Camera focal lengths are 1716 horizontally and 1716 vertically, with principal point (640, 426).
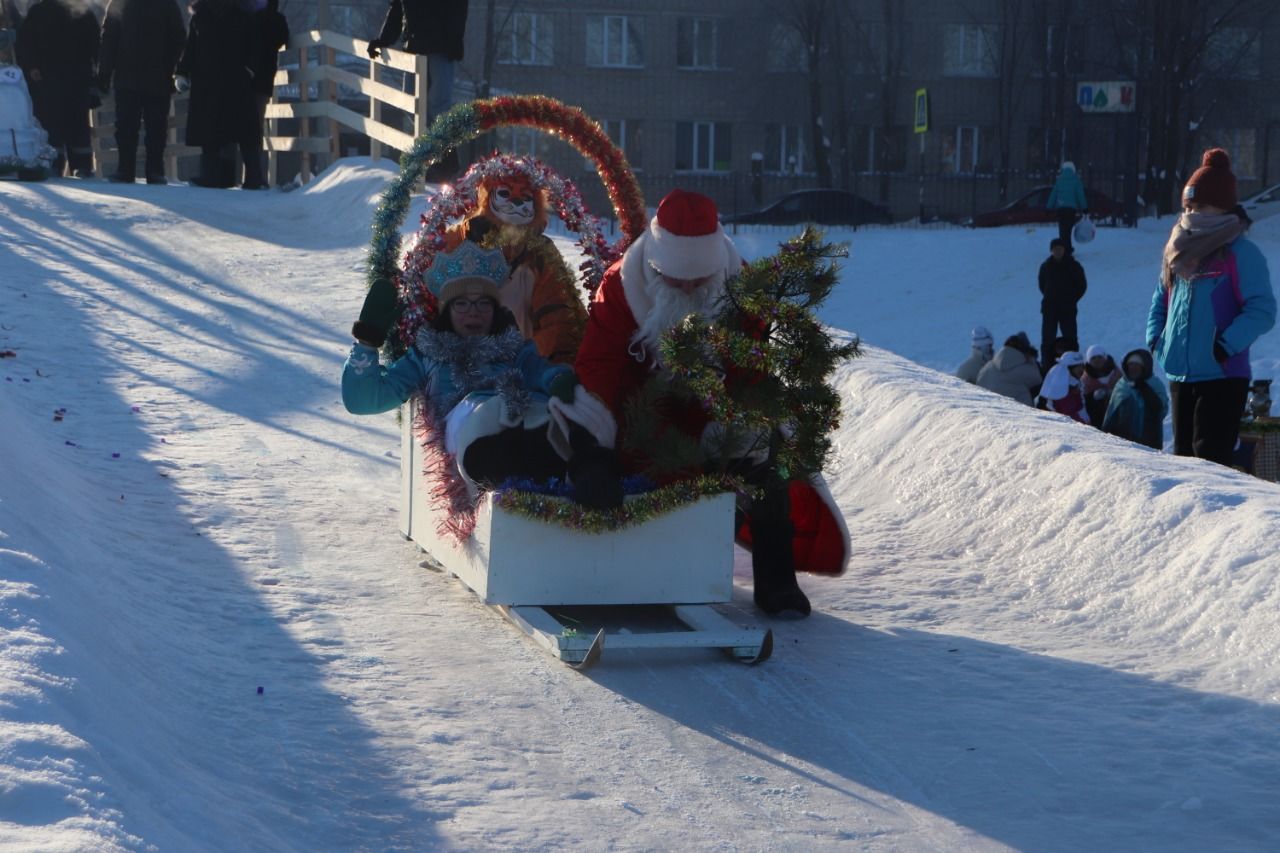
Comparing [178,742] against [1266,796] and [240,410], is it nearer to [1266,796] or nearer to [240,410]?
[1266,796]

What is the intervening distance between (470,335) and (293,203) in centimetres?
1191

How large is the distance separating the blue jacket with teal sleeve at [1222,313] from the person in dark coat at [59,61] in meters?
14.1

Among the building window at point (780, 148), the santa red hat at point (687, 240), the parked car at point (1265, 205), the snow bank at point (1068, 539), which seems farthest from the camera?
the building window at point (780, 148)

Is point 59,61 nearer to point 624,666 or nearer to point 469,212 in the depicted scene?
point 469,212

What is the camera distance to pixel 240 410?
8492 mm

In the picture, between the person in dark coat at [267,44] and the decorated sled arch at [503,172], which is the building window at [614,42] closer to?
the person in dark coat at [267,44]

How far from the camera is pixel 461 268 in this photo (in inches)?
240

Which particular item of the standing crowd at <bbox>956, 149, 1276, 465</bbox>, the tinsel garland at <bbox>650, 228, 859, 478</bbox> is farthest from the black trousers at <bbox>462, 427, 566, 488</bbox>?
the standing crowd at <bbox>956, 149, 1276, 465</bbox>

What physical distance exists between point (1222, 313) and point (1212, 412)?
436 millimetres

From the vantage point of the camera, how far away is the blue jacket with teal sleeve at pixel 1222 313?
22.7 feet

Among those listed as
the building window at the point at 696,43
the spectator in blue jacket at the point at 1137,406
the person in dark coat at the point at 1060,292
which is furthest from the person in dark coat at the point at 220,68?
the building window at the point at 696,43

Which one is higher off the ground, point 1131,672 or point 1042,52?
point 1042,52

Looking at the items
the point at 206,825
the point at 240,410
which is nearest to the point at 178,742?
the point at 206,825

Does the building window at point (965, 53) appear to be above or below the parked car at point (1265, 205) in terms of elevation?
above
